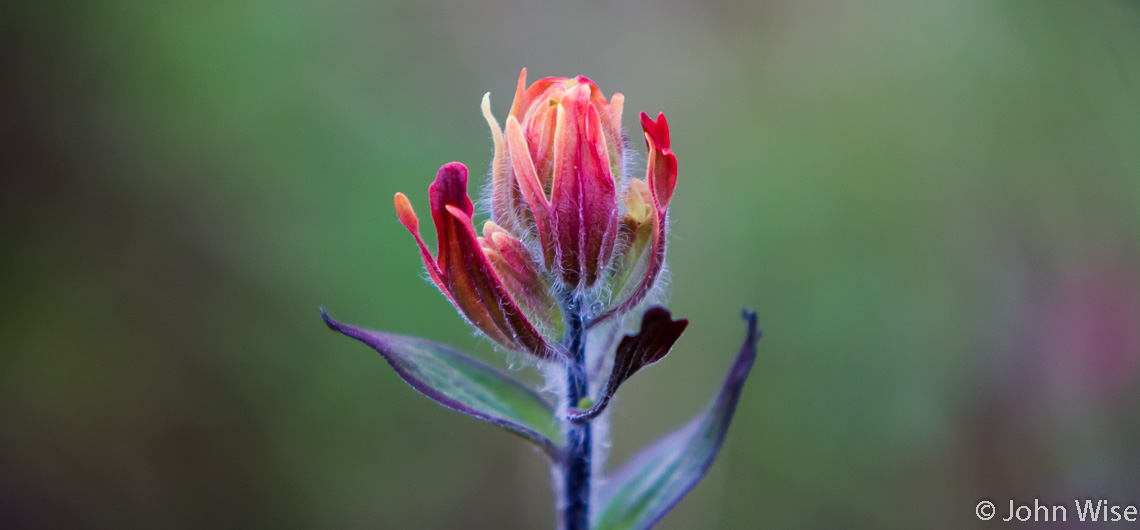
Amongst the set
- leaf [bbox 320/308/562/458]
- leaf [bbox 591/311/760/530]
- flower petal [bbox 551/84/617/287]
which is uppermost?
flower petal [bbox 551/84/617/287]

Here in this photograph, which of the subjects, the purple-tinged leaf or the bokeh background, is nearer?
the purple-tinged leaf

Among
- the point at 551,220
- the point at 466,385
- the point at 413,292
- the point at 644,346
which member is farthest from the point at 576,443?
the point at 413,292

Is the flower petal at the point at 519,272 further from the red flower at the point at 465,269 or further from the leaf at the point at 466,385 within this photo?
the leaf at the point at 466,385

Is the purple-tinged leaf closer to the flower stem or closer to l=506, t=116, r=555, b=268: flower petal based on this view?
the flower stem

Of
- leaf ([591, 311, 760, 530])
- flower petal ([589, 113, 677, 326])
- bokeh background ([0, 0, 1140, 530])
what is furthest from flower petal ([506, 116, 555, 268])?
bokeh background ([0, 0, 1140, 530])

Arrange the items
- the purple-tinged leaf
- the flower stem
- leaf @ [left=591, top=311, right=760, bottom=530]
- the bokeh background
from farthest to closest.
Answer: the bokeh background → leaf @ [left=591, top=311, right=760, bottom=530] → the flower stem → the purple-tinged leaf

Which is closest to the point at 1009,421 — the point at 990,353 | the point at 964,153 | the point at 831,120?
the point at 990,353
